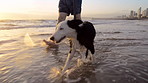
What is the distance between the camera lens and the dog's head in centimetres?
335

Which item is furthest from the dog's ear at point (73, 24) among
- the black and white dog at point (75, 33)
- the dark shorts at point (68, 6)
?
the dark shorts at point (68, 6)

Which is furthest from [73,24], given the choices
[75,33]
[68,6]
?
[68,6]

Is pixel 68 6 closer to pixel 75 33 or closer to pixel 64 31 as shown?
pixel 75 33

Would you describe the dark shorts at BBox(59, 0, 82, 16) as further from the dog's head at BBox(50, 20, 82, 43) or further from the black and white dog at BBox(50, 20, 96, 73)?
the dog's head at BBox(50, 20, 82, 43)

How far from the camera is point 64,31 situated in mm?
3467

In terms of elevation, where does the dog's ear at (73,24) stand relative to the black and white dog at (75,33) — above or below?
above

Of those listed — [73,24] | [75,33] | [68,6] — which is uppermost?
[68,6]

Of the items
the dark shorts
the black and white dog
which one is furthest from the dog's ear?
the dark shorts

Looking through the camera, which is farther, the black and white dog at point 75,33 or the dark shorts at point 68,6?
the dark shorts at point 68,6

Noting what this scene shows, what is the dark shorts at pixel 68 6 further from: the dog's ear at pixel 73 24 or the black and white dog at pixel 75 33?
the dog's ear at pixel 73 24

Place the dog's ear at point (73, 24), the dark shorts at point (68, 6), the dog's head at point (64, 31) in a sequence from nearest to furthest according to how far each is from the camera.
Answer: the dog's head at point (64, 31) < the dog's ear at point (73, 24) < the dark shorts at point (68, 6)

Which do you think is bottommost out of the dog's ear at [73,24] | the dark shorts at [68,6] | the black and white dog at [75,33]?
the black and white dog at [75,33]

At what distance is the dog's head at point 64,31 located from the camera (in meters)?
3.35

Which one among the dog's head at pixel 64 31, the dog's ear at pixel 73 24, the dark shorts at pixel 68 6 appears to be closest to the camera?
the dog's head at pixel 64 31
